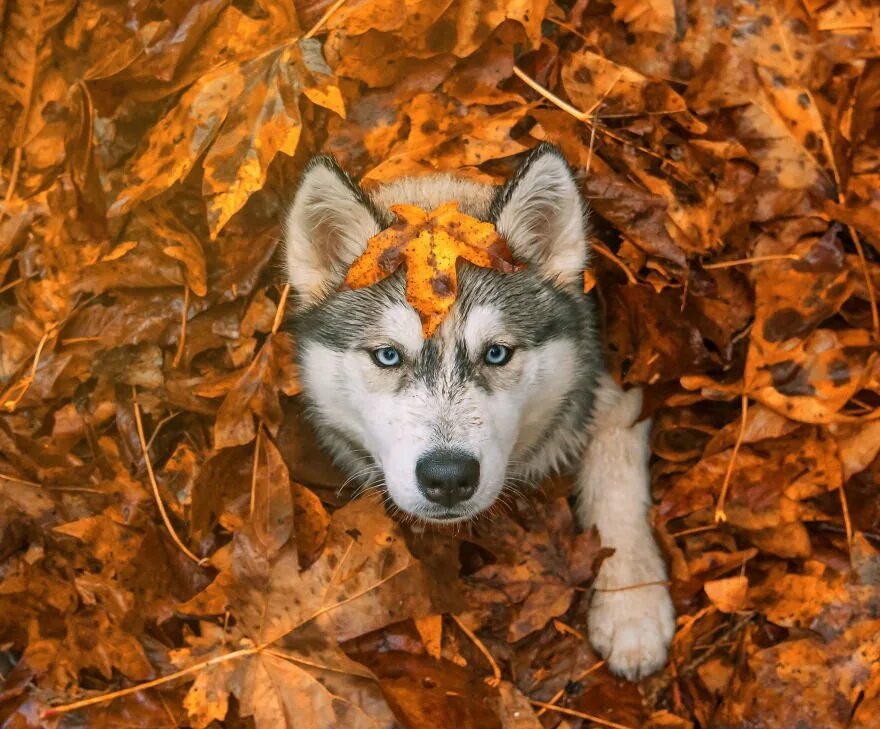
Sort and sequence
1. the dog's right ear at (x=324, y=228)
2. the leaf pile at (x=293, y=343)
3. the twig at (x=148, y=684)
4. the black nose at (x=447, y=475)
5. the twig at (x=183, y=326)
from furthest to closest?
1. the twig at (x=183, y=326)
2. the leaf pile at (x=293, y=343)
3. the twig at (x=148, y=684)
4. the dog's right ear at (x=324, y=228)
5. the black nose at (x=447, y=475)

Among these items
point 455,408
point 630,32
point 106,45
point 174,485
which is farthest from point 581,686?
point 106,45

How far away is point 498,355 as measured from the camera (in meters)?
2.89

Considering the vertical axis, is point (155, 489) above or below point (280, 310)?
below

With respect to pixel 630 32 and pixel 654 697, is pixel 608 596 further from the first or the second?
pixel 630 32

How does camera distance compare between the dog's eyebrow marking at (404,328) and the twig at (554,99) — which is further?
the twig at (554,99)

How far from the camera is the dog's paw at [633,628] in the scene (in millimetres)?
3143

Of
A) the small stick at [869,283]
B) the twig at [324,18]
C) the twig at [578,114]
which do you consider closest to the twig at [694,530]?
the small stick at [869,283]

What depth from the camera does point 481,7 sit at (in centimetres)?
316

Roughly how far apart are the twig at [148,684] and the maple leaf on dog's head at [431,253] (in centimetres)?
129

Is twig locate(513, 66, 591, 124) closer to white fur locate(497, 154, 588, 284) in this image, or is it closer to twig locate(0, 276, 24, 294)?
white fur locate(497, 154, 588, 284)

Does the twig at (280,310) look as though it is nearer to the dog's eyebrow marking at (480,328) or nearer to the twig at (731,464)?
the dog's eyebrow marking at (480,328)

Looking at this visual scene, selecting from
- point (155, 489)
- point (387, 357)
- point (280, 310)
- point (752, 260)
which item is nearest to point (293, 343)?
point (280, 310)

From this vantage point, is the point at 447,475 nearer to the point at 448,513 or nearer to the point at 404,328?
the point at 448,513

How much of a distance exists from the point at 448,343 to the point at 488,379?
19 cm
